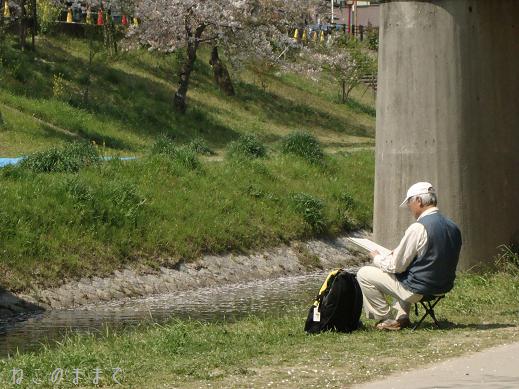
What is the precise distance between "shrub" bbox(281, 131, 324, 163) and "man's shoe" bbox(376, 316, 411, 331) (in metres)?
16.1

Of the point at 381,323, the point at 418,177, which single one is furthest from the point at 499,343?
the point at 418,177

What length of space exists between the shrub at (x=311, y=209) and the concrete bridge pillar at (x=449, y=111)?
791 cm

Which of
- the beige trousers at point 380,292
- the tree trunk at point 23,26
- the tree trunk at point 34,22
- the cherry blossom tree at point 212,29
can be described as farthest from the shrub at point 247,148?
the beige trousers at point 380,292

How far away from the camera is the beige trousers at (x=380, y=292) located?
1149 cm

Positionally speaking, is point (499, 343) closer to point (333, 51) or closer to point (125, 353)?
point (125, 353)

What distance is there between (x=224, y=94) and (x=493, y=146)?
2836cm

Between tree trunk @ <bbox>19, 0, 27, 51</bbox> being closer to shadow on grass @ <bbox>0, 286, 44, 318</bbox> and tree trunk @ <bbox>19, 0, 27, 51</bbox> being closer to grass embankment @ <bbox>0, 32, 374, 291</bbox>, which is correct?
grass embankment @ <bbox>0, 32, 374, 291</bbox>

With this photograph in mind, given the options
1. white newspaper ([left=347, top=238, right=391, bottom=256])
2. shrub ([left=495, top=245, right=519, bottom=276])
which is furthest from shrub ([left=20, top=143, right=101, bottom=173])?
white newspaper ([left=347, top=238, right=391, bottom=256])

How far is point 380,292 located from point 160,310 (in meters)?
6.07

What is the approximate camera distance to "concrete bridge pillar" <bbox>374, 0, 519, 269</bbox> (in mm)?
15523

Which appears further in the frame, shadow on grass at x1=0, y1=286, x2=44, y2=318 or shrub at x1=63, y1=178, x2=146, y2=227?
shrub at x1=63, y1=178, x2=146, y2=227

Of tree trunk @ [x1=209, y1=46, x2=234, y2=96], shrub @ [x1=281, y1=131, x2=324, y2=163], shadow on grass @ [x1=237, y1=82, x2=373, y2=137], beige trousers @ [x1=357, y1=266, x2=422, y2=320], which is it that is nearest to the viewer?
beige trousers @ [x1=357, y1=266, x2=422, y2=320]

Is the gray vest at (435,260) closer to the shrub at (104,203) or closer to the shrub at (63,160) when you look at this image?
the shrub at (104,203)

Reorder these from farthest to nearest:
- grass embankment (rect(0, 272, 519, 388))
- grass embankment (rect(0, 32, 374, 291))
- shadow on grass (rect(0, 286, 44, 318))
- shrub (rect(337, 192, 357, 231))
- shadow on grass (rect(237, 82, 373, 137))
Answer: shadow on grass (rect(237, 82, 373, 137)), shrub (rect(337, 192, 357, 231)), grass embankment (rect(0, 32, 374, 291)), shadow on grass (rect(0, 286, 44, 318)), grass embankment (rect(0, 272, 519, 388))
